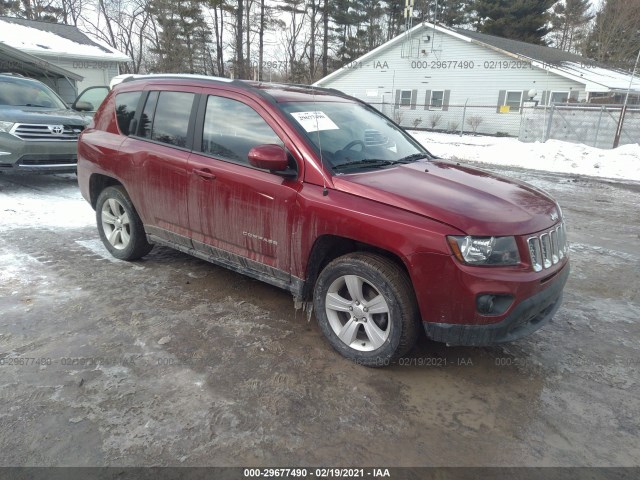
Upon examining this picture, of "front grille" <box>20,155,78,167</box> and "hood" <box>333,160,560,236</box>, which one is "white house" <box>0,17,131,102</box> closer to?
"front grille" <box>20,155,78,167</box>

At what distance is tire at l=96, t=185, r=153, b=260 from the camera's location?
Answer: 15.1 ft

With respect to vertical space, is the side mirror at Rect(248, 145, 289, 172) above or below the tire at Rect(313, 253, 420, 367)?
above

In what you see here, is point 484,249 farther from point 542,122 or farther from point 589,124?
point 542,122

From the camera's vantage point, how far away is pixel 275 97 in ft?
11.9

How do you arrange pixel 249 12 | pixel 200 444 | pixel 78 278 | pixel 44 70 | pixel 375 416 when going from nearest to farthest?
pixel 200 444 < pixel 375 416 < pixel 78 278 < pixel 44 70 < pixel 249 12

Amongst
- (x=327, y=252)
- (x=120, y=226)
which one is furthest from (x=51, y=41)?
(x=327, y=252)

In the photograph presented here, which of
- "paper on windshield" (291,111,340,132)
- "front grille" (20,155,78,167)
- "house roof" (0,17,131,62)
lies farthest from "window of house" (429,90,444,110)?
"paper on windshield" (291,111,340,132)

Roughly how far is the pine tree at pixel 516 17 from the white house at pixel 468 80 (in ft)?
26.2

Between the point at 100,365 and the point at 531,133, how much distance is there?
773 inches

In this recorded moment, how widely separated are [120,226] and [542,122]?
59.2 feet

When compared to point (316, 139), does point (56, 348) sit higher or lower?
lower

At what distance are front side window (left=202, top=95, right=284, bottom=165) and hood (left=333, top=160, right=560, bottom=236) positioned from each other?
82cm

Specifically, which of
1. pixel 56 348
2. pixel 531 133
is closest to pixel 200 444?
pixel 56 348

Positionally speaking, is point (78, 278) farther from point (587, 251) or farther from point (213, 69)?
point (213, 69)
